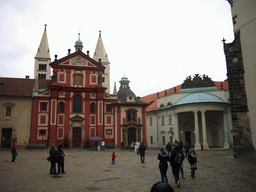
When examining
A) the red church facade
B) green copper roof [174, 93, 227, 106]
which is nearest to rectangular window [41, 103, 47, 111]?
the red church facade

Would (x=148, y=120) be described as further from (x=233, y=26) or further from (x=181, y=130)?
(x=233, y=26)

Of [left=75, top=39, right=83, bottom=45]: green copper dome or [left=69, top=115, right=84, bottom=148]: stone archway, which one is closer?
[left=69, top=115, right=84, bottom=148]: stone archway

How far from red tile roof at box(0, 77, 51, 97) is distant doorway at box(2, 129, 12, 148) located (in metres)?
5.79

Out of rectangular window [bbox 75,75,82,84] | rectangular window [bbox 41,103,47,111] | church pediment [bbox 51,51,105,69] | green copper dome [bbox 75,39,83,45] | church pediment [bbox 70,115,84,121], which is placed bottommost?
church pediment [bbox 70,115,84,121]

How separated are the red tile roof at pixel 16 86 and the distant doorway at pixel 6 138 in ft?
19.0

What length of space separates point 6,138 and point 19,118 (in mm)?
3522

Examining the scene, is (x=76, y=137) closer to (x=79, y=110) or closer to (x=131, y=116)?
(x=79, y=110)

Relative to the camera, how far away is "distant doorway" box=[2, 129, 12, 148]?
3517cm

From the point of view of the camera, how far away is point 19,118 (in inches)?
1420

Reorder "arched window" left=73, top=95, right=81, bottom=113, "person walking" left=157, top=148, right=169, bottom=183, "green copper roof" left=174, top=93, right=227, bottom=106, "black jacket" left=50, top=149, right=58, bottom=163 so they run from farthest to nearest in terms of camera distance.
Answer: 1. "arched window" left=73, top=95, right=81, bottom=113
2. "green copper roof" left=174, top=93, right=227, bottom=106
3. "black jacket" left=50, top=149, right=58, bottom=163
4. "person walking" left=157, top=148, right=169, bottom=183

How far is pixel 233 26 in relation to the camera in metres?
20.9

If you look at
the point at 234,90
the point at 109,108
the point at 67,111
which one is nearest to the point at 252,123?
the point at 234,90

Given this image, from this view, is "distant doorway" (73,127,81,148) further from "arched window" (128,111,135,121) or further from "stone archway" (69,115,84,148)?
"arched window" (128,111,135,121)

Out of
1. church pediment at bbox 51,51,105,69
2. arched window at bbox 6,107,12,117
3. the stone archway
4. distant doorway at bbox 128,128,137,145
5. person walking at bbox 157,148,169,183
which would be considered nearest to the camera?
person walking at bbox 157,148,169,183
